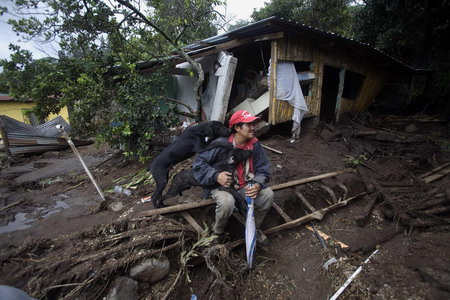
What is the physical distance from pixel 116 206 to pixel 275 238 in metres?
3.10

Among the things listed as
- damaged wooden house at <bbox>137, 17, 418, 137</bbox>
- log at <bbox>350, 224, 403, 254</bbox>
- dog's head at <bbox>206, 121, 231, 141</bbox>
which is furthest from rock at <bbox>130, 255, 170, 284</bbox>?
damaged wooden house at <bbox>137, 17, 418, 137</bbox>

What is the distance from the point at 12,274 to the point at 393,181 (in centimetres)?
656

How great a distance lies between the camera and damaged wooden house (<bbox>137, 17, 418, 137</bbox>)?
6207 millimetres

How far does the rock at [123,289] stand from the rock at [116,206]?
2.27 metres

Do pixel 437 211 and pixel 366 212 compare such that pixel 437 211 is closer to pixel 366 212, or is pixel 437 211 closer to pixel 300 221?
pixel 366 212

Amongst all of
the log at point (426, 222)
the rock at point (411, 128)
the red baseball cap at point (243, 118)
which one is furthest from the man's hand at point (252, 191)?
the rock at point (411, 128)

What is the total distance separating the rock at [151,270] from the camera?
2.25 meters

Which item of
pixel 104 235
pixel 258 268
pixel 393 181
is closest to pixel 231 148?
pixel 258 268

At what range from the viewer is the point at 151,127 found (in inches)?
222

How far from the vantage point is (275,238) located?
3.21 metres

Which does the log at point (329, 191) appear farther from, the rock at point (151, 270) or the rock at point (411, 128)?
the rock at point (411, 128)

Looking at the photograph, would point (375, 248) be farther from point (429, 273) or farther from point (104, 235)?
point (104, 235)

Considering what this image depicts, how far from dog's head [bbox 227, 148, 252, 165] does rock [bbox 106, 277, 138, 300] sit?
5.38ft

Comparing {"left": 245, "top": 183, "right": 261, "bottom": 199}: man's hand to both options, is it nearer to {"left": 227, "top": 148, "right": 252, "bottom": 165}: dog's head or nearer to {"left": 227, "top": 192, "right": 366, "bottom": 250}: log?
{"left": 227, "top": 148, "right": 252, "bottom": 165}: dog's head
